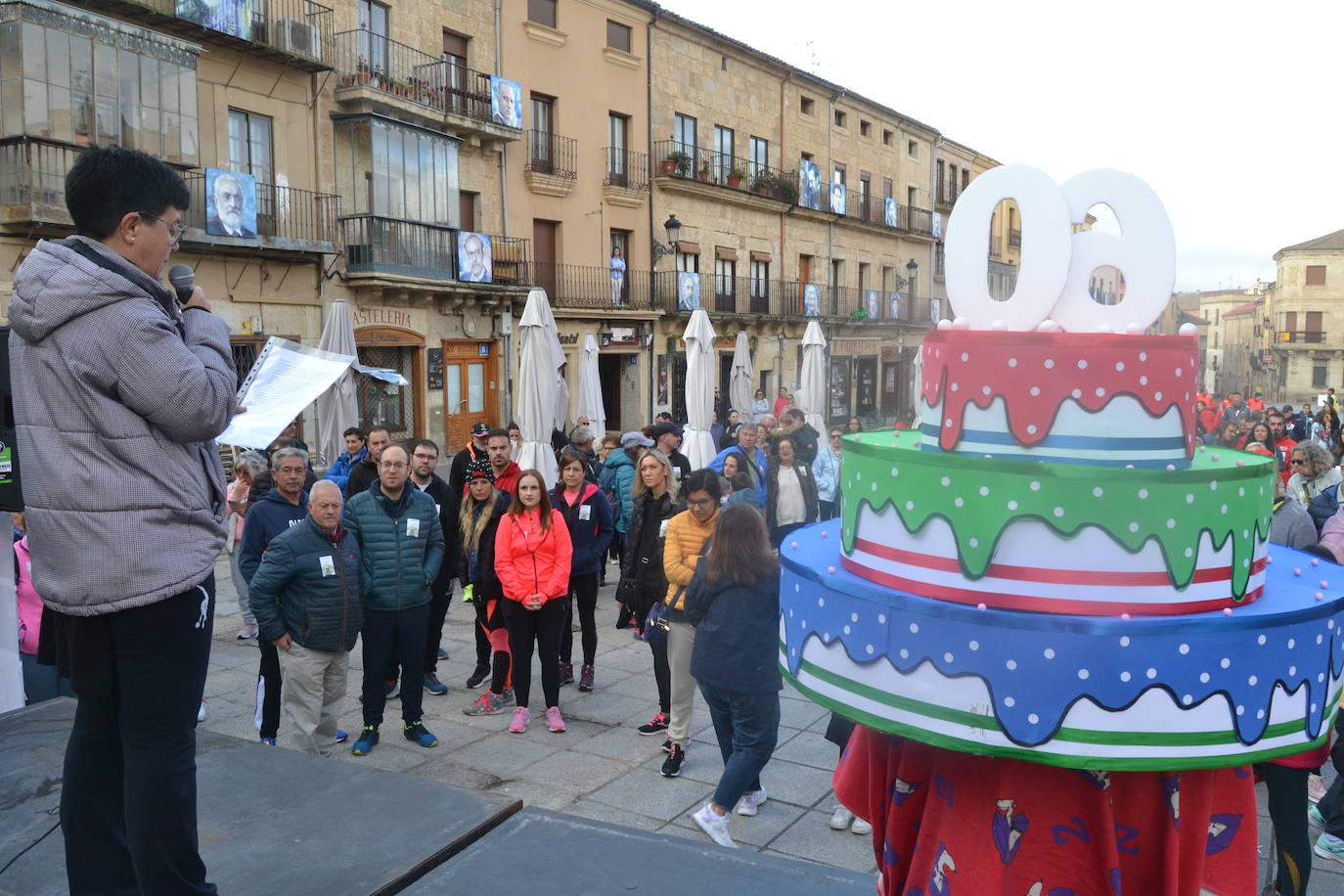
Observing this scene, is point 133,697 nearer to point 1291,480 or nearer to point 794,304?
point 1291,480

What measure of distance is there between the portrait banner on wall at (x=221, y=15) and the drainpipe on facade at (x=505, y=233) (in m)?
6.70

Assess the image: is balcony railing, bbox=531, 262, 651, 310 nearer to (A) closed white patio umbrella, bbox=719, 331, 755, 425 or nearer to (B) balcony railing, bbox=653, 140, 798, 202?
(B) balcony railing, bbox=653, 140, 798, 202

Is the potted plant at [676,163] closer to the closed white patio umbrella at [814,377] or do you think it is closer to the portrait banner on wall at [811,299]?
the portrait banner on wall at [811,299]

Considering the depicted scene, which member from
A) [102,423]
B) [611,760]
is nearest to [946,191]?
[611,760]

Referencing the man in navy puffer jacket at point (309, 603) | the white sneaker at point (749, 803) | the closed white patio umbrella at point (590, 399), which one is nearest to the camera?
the white sneaker at point (749, 803)

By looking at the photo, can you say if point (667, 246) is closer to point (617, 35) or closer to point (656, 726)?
point (617, 35)

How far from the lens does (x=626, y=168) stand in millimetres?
27656

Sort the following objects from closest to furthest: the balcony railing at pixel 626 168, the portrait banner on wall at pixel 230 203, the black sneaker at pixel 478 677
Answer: the black sneaker at pixel 478 677 < the portrait banner on wall at pixel 230 203 < the balcony railing at pixel 626 168

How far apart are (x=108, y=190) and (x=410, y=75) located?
20688mm

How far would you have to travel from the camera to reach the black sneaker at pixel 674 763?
579cm

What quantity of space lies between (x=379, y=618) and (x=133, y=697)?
12.5ft

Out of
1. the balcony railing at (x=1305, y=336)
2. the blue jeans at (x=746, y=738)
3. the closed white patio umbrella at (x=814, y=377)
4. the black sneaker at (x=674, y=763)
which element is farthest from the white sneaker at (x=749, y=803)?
the balcony railing at (x=1305, y=336)

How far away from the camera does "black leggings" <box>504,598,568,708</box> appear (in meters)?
6.54

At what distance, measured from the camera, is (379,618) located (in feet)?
19.8
